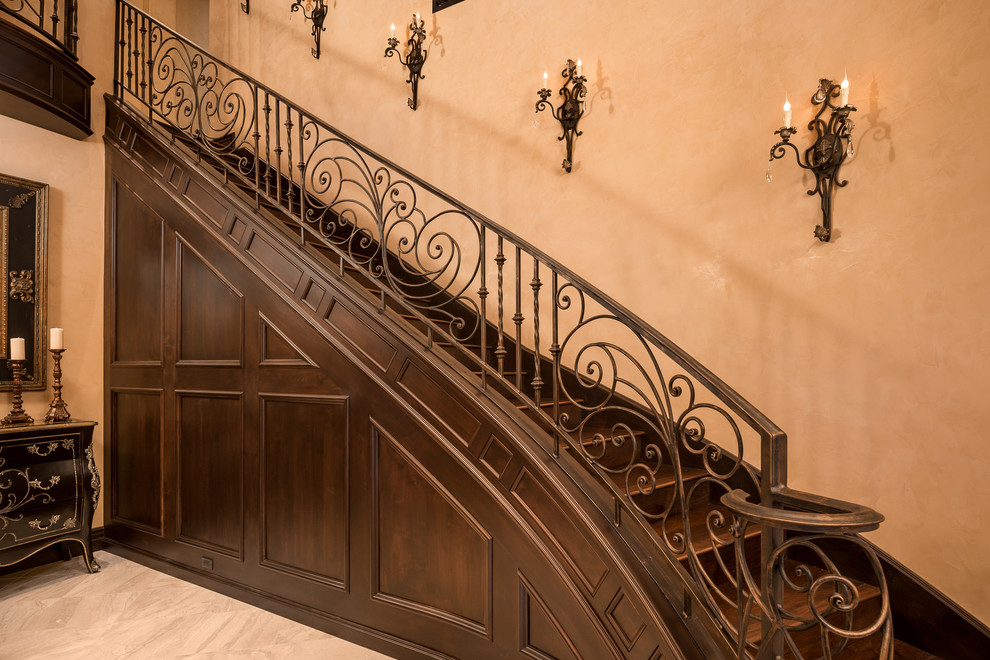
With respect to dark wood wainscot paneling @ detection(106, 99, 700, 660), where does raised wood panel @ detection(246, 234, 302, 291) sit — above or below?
above

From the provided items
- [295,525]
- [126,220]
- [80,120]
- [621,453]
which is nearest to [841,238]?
[621,453]

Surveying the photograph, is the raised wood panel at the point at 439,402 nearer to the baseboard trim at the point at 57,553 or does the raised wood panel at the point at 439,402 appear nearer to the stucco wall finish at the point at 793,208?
the stucco wall finish at the point at 793,208

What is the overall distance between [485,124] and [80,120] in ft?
8.92

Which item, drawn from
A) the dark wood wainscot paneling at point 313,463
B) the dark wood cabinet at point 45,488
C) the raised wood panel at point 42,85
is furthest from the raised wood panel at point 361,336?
the raised wood panel at point 42,85

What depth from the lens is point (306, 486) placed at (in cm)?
319

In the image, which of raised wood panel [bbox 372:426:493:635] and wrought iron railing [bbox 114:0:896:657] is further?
raised wood panel [bbox 372:426:493:635]

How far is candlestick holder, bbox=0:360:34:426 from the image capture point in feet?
12.0

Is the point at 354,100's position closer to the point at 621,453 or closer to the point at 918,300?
the point at 621,453

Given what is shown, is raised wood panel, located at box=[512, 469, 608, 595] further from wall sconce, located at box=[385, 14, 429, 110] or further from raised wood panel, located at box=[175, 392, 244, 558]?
wall sconce, located at box=[385, 14, 429, 110]

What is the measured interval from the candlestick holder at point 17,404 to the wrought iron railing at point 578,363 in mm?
1781

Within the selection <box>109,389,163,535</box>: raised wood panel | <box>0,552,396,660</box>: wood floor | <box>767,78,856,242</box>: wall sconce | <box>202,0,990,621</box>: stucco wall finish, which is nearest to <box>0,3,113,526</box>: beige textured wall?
<box>109,389,163,535</box>: raised wood panel

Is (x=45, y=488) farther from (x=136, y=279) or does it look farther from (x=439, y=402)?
(x=439, y=402)

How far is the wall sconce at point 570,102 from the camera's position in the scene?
11.7 ft

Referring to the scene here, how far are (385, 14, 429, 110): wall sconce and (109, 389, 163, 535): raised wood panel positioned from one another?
275cm
